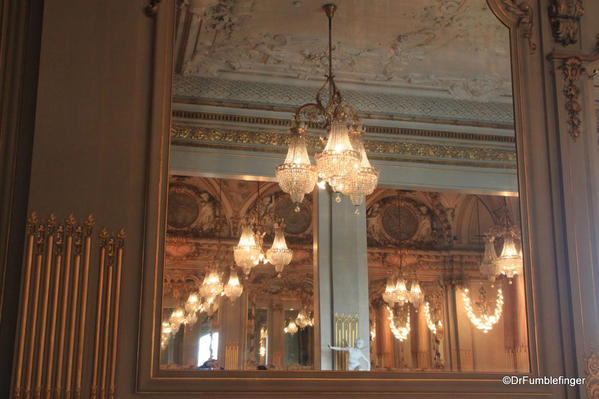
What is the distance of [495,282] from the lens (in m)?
4.99

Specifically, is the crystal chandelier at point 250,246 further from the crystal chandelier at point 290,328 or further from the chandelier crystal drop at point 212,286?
the crystal chandelier at point 290,328

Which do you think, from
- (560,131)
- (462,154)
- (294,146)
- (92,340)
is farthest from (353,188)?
(92,340)

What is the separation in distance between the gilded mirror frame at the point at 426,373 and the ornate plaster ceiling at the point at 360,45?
0.48ft

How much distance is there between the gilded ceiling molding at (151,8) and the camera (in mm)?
4746

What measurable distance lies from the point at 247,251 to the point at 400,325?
3.55 ft

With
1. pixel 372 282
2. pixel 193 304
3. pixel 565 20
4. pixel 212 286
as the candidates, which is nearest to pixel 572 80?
pixel 565 20

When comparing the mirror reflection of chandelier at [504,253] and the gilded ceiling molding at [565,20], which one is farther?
the gilded ceiling molding at [565,20]

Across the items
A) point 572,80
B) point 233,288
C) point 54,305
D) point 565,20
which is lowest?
point 54,305

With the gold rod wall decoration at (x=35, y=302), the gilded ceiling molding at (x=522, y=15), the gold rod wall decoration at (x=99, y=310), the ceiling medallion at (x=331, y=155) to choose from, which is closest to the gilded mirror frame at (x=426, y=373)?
the gilded ceiling molding at (x=522, y=15)

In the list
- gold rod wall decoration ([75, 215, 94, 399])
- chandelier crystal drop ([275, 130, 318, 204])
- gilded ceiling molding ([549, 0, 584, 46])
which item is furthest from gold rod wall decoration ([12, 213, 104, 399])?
gilded ceiling molding ([549, 0, 584, 46])

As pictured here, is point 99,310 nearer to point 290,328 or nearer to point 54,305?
point 54,305

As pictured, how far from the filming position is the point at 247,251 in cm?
474

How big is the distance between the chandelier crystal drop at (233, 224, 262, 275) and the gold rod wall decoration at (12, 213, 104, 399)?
91 cm

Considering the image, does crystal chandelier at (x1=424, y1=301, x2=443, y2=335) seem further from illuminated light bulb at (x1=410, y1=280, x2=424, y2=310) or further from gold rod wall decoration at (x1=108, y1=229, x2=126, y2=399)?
gold rod wall decoration at (x1=108, y1=229, x2=126, y2=399)
